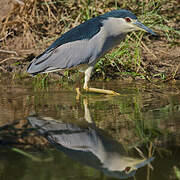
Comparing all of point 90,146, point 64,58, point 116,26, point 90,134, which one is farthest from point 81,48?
point 90,146

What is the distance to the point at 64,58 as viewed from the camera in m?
5.44

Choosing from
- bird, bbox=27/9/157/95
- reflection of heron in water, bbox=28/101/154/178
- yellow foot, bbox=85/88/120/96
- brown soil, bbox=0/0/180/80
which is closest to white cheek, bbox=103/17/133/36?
bird, bbox=27/9/157/95

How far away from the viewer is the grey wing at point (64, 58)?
538 cm

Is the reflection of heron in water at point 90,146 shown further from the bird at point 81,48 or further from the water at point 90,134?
the bird at point 81,48

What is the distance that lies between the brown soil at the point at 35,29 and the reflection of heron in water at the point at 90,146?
10.6ft

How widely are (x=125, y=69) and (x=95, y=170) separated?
11.6 feet

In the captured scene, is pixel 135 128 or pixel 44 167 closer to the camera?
pixel 44 167

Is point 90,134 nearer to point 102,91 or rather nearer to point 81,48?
point 102,91

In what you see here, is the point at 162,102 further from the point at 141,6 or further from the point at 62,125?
the point at 141,6

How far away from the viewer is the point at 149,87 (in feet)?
18.1

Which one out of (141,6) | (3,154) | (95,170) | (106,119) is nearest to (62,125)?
(106,119)

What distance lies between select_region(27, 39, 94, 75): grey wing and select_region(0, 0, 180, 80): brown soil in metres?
1.48

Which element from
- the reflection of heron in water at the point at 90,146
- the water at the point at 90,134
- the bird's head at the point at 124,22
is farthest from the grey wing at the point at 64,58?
the reflection of heron in water at the point at 90,146

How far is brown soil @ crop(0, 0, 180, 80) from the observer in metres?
7.08
